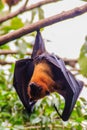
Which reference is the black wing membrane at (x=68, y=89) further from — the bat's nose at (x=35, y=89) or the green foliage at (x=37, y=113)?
the bat's nose at (x=35, y=89)

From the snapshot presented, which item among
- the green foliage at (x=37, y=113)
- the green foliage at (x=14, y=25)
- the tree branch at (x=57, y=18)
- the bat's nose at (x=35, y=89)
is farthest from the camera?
the green foliage at (x=14, y=25)

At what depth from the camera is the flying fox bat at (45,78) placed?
1961mm

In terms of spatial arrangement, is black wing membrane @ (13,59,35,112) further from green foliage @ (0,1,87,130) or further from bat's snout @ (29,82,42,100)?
bat's snout @ (29,82,42,100)

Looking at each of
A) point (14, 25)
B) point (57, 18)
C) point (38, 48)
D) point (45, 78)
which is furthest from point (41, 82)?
point (14, 25)

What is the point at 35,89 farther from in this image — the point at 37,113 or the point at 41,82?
the point at 37,113

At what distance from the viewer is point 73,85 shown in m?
2.03

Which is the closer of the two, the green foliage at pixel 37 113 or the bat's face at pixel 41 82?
the bat's face at pixel 41 82

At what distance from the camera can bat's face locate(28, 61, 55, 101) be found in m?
1.83

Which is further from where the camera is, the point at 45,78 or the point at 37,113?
the point at 37,113

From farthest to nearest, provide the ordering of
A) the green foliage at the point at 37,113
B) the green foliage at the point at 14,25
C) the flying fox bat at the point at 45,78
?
the green foliage at the point at 14,25, the green foliage at the point at 37,113, the flying fox bat at the point at 45,78

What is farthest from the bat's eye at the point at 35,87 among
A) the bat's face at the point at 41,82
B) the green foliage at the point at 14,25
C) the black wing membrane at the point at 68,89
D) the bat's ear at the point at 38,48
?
the green foliage at the point at 14,25

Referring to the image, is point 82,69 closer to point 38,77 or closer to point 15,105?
point 38,77

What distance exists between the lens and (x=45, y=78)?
1.99m

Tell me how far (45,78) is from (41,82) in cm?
6
